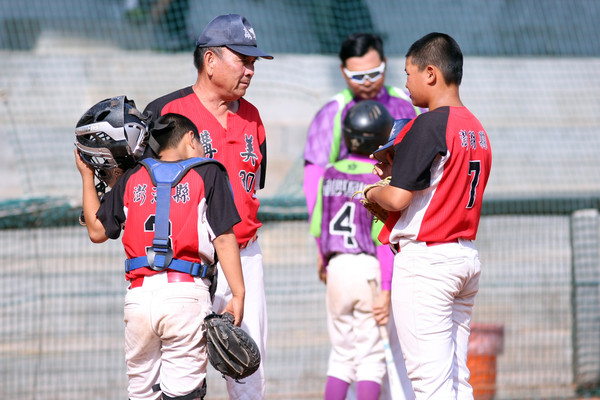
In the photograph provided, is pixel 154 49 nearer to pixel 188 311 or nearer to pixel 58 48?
pixel 58 48

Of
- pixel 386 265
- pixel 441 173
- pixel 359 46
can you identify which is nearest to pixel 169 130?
pixel 441 173

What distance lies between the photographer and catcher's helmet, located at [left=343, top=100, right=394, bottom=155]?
166 inches

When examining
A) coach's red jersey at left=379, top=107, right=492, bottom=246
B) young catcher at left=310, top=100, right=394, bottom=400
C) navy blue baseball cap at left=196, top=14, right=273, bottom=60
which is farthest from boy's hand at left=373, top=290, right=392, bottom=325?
navy blue baseball cap at left=196, top=14, right=273, bottom=60

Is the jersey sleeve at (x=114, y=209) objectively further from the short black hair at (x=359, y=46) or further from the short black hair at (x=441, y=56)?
the short black hair at (x=359, y=46)

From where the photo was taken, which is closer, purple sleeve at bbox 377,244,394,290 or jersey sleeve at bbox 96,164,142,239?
jersey sleeve at bbox 96,164,142,239

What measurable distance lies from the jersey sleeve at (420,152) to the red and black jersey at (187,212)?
0.74 m

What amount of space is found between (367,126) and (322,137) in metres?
0.44

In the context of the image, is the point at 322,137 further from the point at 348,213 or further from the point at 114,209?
the point at 114,209

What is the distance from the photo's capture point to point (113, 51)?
10766mm

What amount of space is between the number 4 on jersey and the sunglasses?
82cm

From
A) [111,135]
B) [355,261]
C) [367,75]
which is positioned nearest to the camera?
[111,135]

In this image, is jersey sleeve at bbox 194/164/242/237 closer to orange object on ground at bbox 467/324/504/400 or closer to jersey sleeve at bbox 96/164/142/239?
jersey sleeve at bbox 96/164/142/239

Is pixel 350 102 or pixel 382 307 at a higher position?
pixel 350 102

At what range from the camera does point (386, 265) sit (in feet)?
14.0
